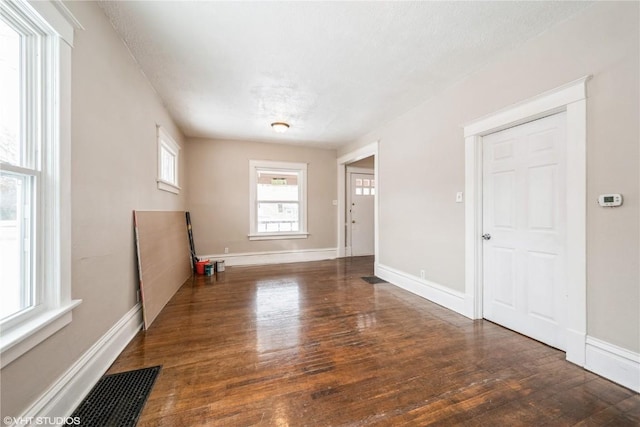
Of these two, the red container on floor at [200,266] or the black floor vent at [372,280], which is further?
the red container on floor at [200,266]

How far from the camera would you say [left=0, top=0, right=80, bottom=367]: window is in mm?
1157

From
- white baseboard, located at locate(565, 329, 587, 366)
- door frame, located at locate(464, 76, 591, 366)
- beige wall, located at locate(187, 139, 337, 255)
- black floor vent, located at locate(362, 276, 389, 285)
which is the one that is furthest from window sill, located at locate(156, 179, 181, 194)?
white baseboard, located at locate(565, 329, 587, 366)

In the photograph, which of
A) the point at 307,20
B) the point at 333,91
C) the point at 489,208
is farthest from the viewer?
the point at 333,91

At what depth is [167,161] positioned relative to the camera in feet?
12.6

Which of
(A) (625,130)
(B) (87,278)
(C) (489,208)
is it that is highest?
(A) (625,130)

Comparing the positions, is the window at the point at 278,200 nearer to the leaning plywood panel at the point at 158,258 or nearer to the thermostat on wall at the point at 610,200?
the leaning plywood panel at the point at 158,258

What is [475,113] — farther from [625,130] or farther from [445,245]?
[445,245]

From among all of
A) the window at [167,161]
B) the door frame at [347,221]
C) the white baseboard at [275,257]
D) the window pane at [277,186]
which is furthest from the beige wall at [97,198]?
the door frame at [347,221]

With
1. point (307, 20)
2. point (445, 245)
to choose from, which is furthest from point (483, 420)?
point (307, 20)

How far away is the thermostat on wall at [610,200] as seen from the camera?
164 centimetres

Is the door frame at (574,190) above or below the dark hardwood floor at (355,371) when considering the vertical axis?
above

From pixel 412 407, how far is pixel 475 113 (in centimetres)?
271

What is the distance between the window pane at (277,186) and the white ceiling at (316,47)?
2.14m

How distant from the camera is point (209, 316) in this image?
2.73 meters
